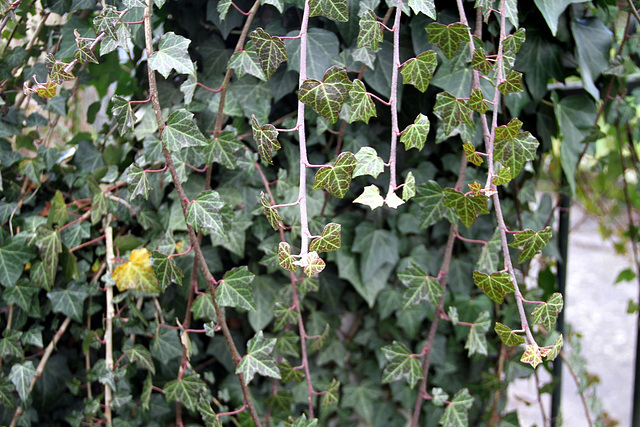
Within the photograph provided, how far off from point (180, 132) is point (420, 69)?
327 millimetres

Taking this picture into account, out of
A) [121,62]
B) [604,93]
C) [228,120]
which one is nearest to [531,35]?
[604,93]

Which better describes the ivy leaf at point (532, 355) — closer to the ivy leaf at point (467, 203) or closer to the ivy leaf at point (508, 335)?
the ivy leaf at point (508, 335)

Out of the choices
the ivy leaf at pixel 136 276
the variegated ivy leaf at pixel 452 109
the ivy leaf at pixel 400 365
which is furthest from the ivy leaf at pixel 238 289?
the variegated ivy leaf at pixel 452 109

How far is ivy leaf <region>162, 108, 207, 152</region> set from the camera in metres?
0.68

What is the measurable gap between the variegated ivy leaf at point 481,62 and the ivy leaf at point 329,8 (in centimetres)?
18

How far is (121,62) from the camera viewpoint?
1105 millimetres

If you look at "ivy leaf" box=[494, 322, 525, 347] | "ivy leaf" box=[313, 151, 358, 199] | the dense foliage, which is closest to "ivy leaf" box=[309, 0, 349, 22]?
the dense foliage

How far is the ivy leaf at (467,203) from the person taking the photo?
0.70 metres

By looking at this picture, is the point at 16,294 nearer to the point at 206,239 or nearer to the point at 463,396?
the point at 206,239

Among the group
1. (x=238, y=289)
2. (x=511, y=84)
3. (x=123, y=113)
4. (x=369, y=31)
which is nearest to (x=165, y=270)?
(x=238, y=289)

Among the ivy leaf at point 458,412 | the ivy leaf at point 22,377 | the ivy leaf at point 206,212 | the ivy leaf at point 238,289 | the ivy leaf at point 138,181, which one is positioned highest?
the ivy leaf at point 138,181

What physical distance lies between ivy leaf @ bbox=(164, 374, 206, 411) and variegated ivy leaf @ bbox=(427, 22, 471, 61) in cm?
61

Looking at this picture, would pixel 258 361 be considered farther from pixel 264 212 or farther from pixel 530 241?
pixel 530 241

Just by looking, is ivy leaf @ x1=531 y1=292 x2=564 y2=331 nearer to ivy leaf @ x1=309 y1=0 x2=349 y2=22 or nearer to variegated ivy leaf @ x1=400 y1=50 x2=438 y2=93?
variegated ivy leaf @ x1=400 y1=50 x2=438 y2=93
